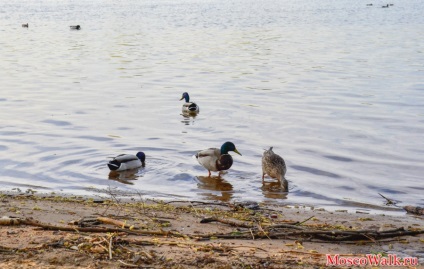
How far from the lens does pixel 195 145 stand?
1337cm

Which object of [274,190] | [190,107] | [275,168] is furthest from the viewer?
[190,107]

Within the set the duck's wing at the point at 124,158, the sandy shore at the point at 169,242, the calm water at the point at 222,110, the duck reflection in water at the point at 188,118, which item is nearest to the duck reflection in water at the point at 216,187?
the calm water at the point at 222,110

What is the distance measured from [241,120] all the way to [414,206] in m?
7.00

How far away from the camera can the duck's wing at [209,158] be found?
11242 mm

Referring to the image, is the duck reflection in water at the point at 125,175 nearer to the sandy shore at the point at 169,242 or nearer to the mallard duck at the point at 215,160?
the mallard duck at the point at 215,160

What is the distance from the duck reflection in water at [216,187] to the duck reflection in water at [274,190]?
51cm

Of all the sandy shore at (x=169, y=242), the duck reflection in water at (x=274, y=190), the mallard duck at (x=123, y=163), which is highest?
the sandy shore at (x=169, y=242)

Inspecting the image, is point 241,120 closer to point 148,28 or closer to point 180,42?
point 180,42

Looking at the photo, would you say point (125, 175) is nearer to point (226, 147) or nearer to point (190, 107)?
point (226, 147)

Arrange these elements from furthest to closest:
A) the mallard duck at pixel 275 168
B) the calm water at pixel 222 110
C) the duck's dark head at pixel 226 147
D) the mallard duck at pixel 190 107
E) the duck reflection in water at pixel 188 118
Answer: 1. the mallard duck at pixel 190 107
2. the duck reflection in water at pixel 188 118
3. the duck's dark head at pixel 226 147
4. the calm water at pixel 222 110
5. the mallard duck at pixel 275 168

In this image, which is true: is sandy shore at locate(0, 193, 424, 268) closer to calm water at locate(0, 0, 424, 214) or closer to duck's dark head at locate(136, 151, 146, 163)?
calm water at locate(0, 0, 424, 214)

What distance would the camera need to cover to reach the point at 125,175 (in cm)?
1115

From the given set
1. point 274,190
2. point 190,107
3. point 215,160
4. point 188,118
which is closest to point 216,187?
point 215,160

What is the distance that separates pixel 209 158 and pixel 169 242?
18.2 ft
